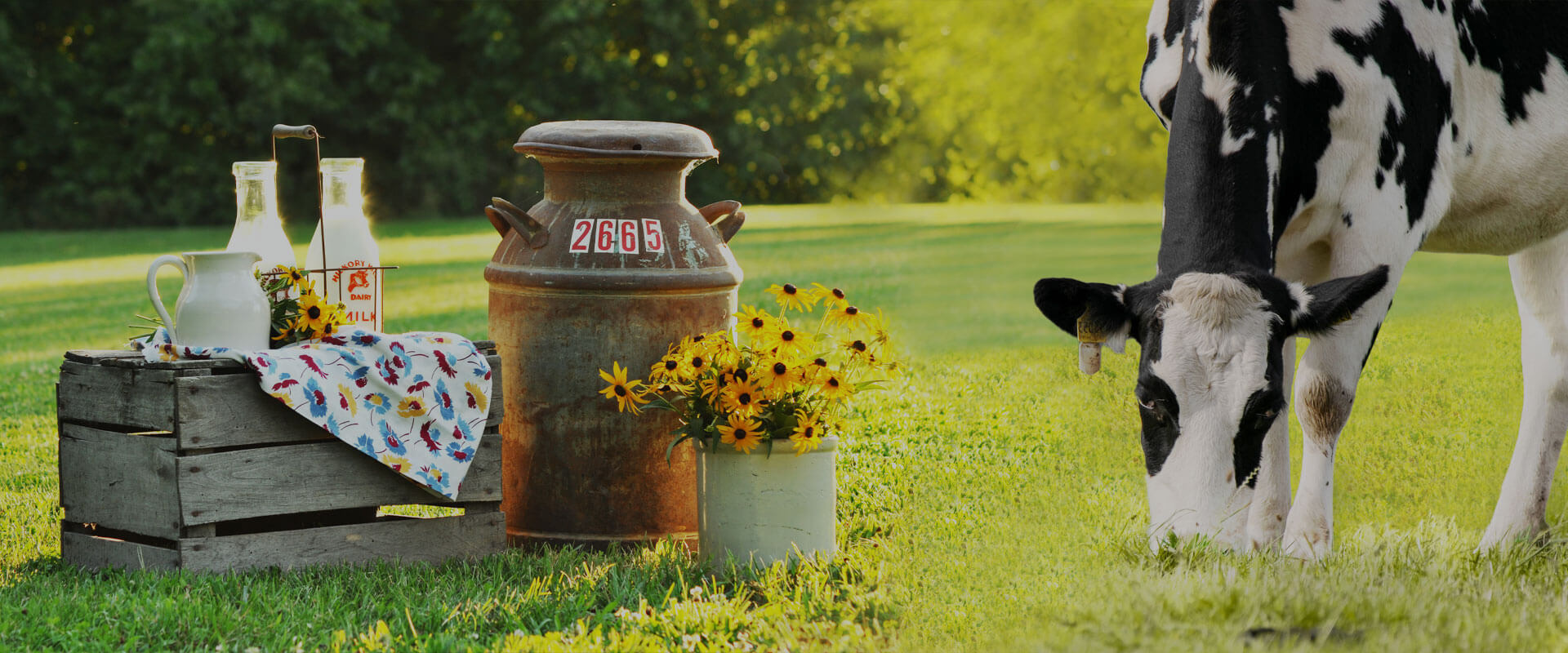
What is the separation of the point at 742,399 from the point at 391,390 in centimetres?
102

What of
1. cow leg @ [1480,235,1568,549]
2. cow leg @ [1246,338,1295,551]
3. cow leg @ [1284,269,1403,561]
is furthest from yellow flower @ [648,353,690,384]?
cow leg @ [1480,235,1568,549]

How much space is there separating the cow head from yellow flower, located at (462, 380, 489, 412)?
1838mm

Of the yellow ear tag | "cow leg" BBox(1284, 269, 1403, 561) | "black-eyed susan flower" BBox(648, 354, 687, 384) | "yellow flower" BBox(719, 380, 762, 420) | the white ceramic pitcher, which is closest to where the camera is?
the yellow ear tag

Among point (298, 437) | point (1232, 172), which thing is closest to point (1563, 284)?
point (1232, 172)

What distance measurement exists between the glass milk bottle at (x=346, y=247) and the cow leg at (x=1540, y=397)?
12.2 ft

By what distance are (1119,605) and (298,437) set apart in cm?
235

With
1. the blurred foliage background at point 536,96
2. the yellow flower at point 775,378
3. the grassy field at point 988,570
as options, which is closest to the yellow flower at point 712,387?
the yellow flower at point 775,378

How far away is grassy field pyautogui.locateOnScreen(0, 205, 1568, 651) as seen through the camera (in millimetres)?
2990

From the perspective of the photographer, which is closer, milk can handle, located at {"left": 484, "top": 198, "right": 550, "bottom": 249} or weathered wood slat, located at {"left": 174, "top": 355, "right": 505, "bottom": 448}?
weathered wood slat, located at {"left": 174, "top": 355, "right": 505, "bottom": 448}

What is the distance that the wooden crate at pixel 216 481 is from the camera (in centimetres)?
380

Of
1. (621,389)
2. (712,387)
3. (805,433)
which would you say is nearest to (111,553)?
(621,389)

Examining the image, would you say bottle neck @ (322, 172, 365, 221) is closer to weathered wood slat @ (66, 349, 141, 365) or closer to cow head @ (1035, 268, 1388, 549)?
weathered wood slat @ (66, 349, 141, 365)

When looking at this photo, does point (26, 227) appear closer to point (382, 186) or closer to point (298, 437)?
point (382, 186)

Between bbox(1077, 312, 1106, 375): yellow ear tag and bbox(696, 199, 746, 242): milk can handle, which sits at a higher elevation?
bbox(696, 199, 746, 242): milk can handle
